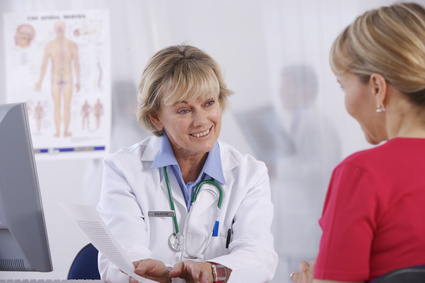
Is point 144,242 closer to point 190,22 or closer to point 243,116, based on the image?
point 243,116

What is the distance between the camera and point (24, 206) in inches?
48.6

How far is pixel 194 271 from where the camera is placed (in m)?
1.38

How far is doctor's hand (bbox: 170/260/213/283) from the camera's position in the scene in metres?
1.38

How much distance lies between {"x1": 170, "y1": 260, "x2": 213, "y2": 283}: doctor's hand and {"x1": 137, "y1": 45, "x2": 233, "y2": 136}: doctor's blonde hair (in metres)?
0.59

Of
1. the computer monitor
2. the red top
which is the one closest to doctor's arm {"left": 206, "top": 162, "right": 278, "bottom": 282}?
the computer monitor

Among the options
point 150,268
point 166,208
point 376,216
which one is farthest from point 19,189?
point 376,216

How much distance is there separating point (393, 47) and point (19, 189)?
904 mm

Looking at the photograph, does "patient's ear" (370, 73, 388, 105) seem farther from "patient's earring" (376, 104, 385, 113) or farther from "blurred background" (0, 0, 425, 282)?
"blurred background" (0, 0, 425, 282)

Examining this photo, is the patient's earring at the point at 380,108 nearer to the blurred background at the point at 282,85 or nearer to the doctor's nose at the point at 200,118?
the doctor's nose at the point at 200,118

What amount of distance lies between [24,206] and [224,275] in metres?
0.59

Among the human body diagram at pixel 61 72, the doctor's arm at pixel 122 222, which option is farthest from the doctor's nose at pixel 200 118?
the human body diagram at pixel 61 72

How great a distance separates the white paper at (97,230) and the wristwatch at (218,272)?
0.30 metres

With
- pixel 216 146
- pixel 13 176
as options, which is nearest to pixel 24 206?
pixel 13 176

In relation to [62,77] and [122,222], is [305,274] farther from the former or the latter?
[62,77]
